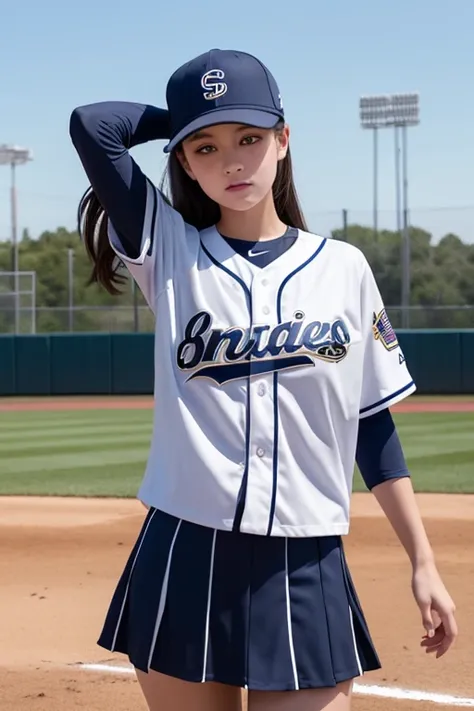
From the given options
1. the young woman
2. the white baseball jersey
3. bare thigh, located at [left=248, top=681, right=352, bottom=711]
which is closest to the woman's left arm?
the young woman

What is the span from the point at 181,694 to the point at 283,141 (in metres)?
1.02

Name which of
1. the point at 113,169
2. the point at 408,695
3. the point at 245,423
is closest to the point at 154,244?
→ the point at 113,169

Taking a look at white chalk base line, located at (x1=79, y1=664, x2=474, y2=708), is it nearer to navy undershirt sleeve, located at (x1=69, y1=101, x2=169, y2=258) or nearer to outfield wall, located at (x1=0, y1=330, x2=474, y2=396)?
navy undershirt sleeve, located at (x1=69, y1=101, x2=169, y2=258)

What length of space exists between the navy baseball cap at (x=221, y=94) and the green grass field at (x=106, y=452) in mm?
6817

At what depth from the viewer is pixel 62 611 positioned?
5121 millimetres

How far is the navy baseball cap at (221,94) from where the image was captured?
1.99 metres

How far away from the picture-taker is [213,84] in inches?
79.3

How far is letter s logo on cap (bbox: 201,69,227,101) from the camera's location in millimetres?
1999

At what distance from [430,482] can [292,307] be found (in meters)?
7.54

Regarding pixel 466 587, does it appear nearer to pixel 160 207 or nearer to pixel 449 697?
pixel 449 697

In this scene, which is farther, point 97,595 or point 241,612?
point 97,595

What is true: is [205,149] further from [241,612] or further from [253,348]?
[241,612]

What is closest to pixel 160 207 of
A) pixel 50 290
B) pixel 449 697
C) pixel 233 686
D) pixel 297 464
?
pixel 297 464

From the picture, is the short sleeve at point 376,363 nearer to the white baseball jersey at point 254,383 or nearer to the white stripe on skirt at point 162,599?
the white baseball jersey at point 254,383
